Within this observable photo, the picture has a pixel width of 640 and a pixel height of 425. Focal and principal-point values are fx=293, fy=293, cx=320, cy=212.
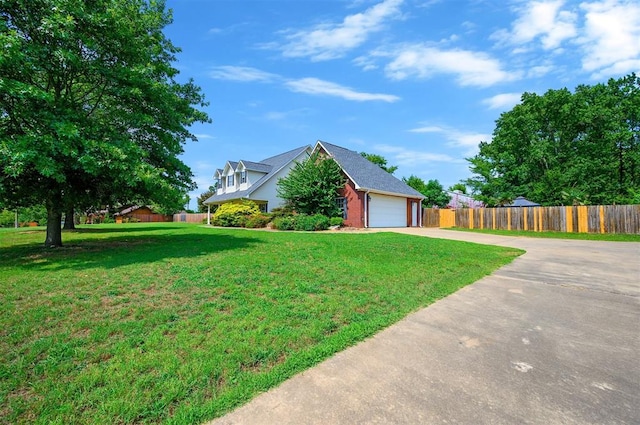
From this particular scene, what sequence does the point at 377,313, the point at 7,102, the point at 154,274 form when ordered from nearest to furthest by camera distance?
the point at 377,313 → the point at 154,274 → the point at 7,102

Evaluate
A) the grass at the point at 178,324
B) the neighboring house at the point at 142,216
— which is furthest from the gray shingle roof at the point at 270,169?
the neighboring house at the point at 142,216

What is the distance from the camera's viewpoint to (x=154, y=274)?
6.00m

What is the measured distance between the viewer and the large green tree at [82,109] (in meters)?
6.70

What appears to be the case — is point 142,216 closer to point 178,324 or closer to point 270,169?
point 270,169

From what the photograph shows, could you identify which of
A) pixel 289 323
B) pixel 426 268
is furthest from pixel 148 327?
pixel 426 268

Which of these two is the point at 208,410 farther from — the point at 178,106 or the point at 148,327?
the point at 178,106

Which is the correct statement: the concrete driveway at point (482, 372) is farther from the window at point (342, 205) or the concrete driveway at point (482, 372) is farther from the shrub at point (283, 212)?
the shrub at point (283, 212)

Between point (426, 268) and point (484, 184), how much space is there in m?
30.5

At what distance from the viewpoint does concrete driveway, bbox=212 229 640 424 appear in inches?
85.6

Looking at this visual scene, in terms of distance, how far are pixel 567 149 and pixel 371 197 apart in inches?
964

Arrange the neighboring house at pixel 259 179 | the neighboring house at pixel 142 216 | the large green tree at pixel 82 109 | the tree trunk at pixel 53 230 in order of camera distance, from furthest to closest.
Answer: the neighboring house at pixel 142 216, the neighboring house at pixel 259 179, the tree trunk at pixel 53 230, the large green tree at pixel 82 109

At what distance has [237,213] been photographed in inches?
968

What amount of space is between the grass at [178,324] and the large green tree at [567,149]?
27.3m

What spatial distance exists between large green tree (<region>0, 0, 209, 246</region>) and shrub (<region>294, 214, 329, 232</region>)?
9096 mm
